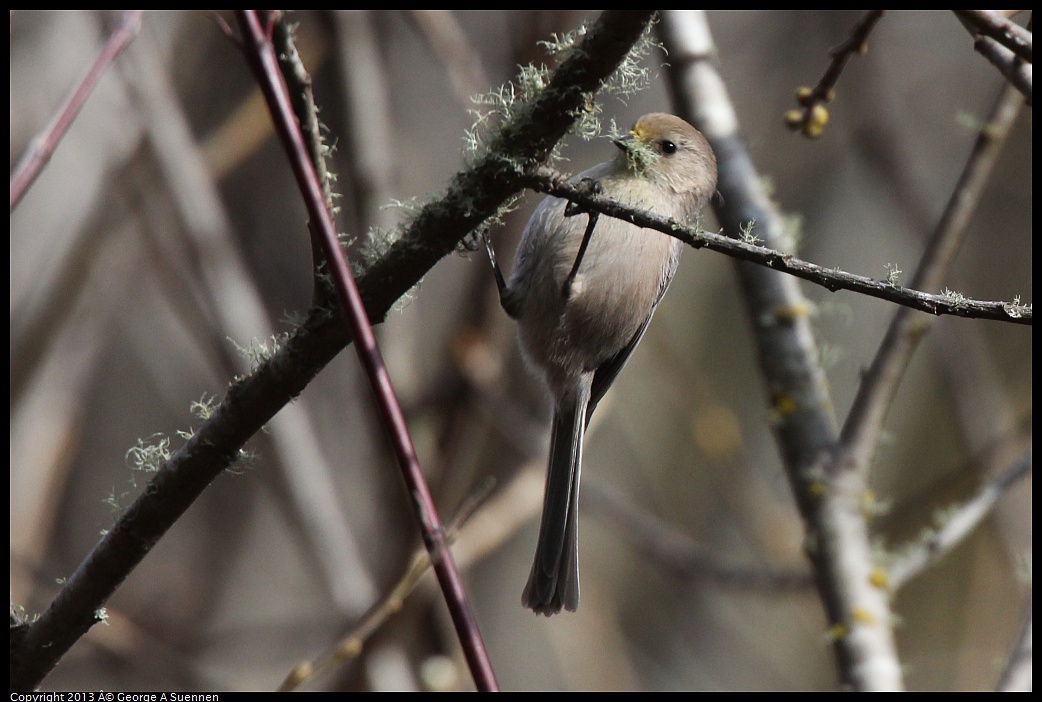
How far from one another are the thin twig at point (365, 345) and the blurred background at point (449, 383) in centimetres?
173

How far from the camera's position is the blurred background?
11.5 feet

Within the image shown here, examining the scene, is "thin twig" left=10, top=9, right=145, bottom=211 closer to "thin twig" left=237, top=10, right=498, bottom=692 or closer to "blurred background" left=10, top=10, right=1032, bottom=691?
"thin twig" left=237, top=10, right=498, bottom=692

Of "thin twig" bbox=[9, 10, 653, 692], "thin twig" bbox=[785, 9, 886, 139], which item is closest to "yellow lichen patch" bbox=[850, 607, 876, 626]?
"thin twig" bbox=[785, 9, 886, 139]

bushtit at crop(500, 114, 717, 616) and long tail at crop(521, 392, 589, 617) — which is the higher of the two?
bushtit at crop(500, 114, 717, 616)

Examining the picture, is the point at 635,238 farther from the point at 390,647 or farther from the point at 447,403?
the point at 390,647

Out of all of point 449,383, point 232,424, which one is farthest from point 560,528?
point 449,383

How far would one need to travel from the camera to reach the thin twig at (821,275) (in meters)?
1.14

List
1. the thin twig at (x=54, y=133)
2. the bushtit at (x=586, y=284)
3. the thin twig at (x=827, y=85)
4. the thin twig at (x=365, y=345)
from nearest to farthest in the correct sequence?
the thin twig at (x=365, y=345)
the thin twig at (x=54, y=133)
the thin twig at (x=827, y=85)
the bushtit at (x=586, y=284)

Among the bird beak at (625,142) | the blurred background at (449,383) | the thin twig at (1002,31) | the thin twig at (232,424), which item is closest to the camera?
the thin twig at (232,424)

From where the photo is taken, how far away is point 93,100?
3633 millimetres

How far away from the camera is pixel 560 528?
220 centimetres

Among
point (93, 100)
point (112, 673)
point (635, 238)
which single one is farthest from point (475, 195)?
point (112, 673)

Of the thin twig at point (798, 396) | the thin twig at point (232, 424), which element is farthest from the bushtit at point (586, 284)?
the thin twig at point (232, 424)

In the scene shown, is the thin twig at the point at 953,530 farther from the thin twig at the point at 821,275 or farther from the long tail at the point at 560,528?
the thin twig at the point at 821,275
